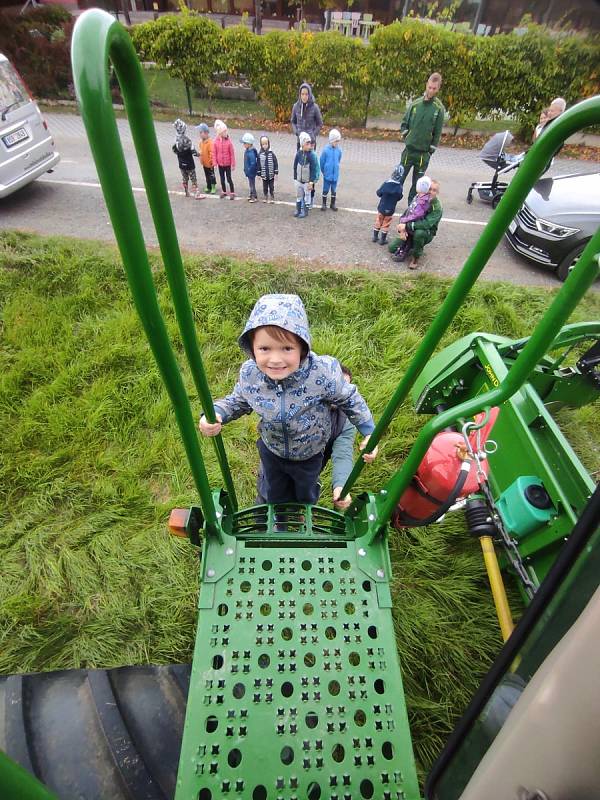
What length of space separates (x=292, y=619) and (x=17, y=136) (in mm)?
7090

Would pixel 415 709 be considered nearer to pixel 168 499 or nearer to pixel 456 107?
pixel 168 499

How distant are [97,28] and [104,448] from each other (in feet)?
9.03

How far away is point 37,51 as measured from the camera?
12.0 meters

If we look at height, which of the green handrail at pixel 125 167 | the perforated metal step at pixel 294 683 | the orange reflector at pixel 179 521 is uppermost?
the green handrail at pixel 125 167

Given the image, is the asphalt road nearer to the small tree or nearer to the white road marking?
the white road marking

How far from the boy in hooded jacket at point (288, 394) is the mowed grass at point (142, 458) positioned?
91 centimetres

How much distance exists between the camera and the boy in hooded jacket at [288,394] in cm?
165

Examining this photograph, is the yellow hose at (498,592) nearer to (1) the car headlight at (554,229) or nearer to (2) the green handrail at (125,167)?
(2) the green handrail at (125,167)

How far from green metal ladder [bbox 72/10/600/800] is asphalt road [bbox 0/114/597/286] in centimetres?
397

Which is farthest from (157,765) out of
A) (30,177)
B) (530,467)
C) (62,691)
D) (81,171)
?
(81,171)

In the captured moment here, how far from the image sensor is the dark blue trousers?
7.13ft

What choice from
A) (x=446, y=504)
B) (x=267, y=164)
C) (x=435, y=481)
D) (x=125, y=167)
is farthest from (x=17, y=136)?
(x=446, y=504)

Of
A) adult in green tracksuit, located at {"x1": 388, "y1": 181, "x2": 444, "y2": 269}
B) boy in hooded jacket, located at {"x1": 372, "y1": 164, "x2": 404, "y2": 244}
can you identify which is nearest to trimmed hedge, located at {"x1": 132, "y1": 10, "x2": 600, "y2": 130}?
boy in hooded jacket, located at {"x1": 372, "y1": 164, "x2": 404, "y2": 244}

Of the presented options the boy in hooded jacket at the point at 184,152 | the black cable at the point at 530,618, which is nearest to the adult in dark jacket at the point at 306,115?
the boy in hooded jacket at the point at 184,152
